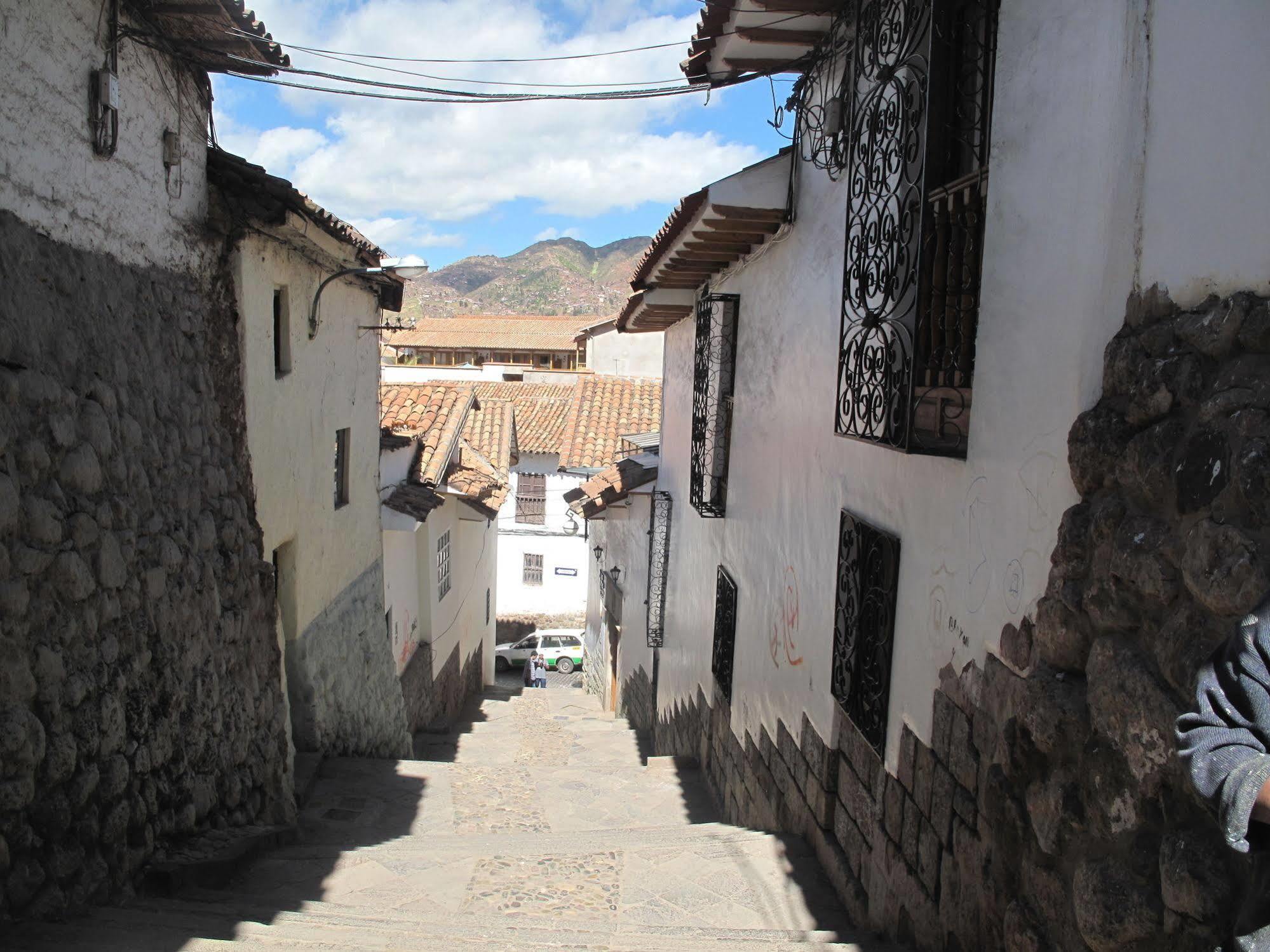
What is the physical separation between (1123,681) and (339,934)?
314cm

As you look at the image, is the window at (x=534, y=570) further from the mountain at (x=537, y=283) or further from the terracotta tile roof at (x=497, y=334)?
the mountain at (x=537, y=283)

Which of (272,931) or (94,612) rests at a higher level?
(94,612)

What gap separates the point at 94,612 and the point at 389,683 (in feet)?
22.7

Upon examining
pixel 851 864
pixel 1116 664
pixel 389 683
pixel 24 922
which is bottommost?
pixel 389 683

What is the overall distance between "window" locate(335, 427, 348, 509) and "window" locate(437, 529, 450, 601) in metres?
5.63

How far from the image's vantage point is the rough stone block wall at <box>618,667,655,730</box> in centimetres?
1353

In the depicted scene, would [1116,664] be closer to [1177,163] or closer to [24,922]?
[1177,163]

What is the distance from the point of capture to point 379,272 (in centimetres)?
880

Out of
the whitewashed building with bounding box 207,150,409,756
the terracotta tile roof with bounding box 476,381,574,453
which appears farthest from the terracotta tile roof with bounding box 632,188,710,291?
the terracotta tile roof with bounding box 476,381,574,453

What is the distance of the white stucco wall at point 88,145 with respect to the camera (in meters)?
4.16

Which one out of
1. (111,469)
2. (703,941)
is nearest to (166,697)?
(111,469)

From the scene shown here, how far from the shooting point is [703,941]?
405cm

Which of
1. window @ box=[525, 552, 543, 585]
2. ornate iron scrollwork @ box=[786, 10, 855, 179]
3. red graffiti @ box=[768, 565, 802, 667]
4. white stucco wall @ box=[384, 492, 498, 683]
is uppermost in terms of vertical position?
ornate iron scrollwork @ box=[786, 10, 855, 179]

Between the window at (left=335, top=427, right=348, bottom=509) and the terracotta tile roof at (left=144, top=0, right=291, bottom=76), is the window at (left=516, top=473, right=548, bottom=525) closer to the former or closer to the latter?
the window at (left=335, top=427, right=348, bottom=509)
